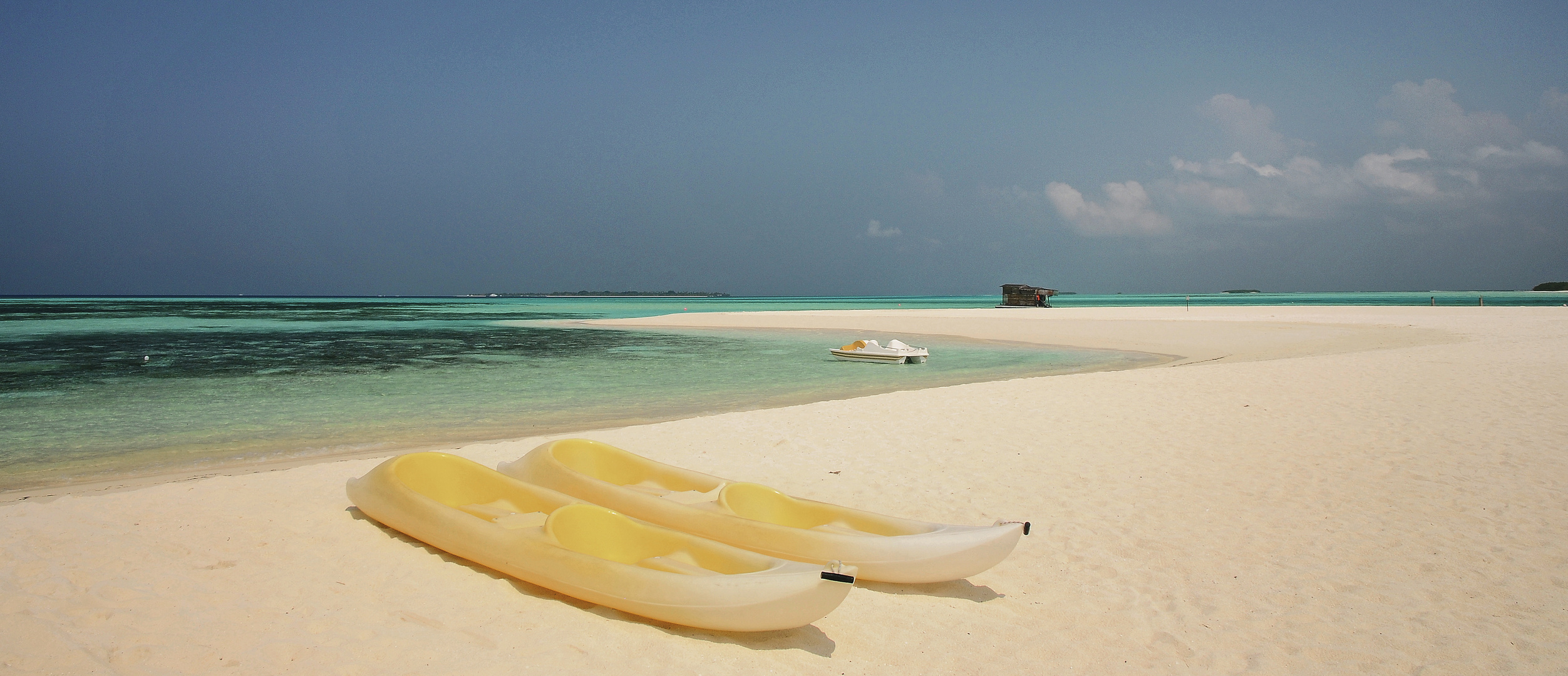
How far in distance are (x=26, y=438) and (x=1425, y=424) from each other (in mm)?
16744

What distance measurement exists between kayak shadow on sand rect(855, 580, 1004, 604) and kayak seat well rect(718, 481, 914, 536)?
0.99 ft

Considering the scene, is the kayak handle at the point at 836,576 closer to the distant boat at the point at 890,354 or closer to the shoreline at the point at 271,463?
the shoreline at the point at 271,463

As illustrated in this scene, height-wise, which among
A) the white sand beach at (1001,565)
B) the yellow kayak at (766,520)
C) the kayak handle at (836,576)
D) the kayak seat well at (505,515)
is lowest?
the white sand beach at (1001,565)

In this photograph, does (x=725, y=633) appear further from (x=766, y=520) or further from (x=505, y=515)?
(x=505, y=515)

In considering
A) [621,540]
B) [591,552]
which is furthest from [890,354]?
[591,552]

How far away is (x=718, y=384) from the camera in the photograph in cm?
1498

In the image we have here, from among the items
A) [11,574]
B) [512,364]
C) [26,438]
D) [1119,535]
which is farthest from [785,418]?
[512,364]

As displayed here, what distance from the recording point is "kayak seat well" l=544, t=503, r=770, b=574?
4230 mm

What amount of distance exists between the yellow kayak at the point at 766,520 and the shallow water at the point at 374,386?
13.9 ft

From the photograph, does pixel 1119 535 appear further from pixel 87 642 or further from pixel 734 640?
pixel 87 642

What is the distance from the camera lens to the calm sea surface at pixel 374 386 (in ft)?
30.3

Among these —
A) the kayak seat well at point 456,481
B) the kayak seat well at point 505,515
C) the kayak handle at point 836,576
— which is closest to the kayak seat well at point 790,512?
the kayak handle at point 836,576

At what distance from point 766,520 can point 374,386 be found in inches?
507

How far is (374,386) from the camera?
590 inches
